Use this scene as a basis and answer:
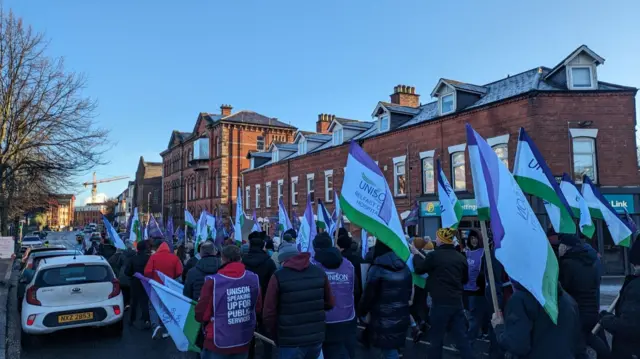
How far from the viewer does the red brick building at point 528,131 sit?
16.9 metres

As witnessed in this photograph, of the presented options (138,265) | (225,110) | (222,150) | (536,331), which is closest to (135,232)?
(138,265)

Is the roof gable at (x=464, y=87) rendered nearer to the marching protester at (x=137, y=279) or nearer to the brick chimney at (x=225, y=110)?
the marching protester at (x=137, y=279)

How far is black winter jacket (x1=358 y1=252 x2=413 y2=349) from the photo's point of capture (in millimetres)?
5258

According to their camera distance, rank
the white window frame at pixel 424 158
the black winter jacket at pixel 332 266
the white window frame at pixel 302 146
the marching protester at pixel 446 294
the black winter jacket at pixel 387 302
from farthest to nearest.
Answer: the white window frame at pixel 302 146 → the white window frame at pixel 424 158 → the marching protester at pixel 446 294 → the black winter jacket at pixel 332 266 → the black winter jacket at pixel 387 302

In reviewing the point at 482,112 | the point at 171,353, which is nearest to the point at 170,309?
the point at 171,353

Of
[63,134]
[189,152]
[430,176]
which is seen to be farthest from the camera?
[189,152]

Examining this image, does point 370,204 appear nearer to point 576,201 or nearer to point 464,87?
point 576,201

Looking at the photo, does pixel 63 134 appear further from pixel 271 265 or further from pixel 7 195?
pixel 271 265

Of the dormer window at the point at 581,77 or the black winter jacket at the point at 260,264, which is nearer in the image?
the black winter jacket at the point at 260,264

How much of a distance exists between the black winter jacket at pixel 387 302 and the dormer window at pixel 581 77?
15.6 meters

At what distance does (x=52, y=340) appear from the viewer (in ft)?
28.3

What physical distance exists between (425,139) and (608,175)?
777cm

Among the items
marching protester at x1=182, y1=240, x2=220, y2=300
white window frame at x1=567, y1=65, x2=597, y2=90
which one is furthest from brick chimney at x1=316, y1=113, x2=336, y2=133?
marching protester at x1=182, y1=240, x2=220, y2=300

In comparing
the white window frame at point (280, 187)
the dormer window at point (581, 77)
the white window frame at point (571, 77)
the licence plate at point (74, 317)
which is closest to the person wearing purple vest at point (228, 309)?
the licence plate at point (74, 317)
